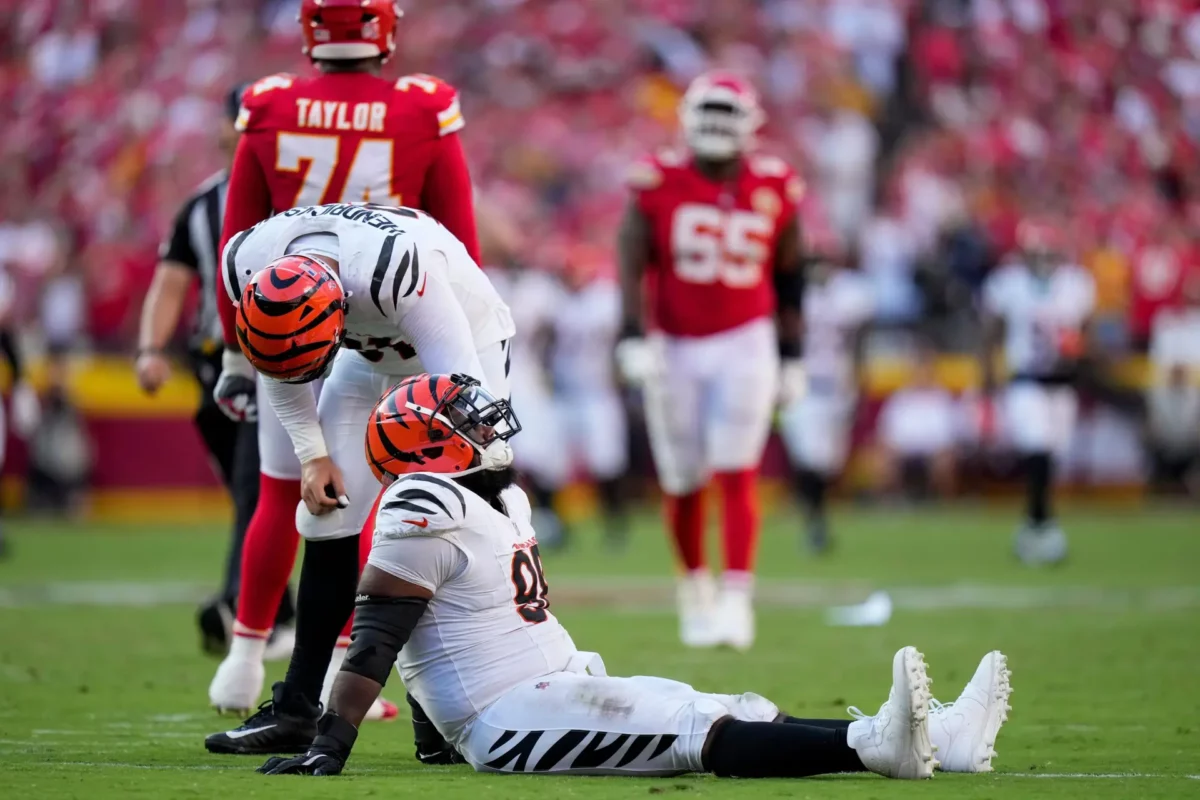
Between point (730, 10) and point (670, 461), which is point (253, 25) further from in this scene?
point (670, 461)

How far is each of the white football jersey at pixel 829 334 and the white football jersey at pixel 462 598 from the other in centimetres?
1083

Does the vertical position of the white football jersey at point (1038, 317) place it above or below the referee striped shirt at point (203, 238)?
below

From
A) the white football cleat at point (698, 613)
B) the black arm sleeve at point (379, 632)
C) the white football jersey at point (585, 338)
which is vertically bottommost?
the white football jersey at point (585, 338)

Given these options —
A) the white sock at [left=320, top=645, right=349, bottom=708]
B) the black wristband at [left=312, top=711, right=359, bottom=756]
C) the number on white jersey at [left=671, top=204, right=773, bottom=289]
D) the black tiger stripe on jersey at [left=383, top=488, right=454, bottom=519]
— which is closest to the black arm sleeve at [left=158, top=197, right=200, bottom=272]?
the white sock at [left=320, top=645, right=349, bottom=708]

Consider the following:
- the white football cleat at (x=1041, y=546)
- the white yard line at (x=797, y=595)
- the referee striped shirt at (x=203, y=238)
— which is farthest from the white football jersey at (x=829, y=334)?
the referee striped shirt at (x=203, y=238)

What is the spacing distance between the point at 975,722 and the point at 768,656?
2985 mm

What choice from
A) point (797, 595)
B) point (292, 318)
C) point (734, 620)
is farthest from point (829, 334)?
point (292, 318)

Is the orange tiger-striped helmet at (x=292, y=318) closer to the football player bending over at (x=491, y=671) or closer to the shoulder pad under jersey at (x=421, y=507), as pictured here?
the football player bending over at (x=491, y=671)

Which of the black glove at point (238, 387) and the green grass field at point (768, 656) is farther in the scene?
the black glove at point (238, 387)

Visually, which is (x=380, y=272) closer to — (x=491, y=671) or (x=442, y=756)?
(x=491, y=671)

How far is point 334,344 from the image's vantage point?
456cm

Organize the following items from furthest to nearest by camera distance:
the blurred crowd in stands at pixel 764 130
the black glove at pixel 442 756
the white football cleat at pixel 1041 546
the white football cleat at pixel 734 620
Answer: the blurred crowd in stands at pixel 764 130
the white football cleat at pixel 1041 546
the white football cleat at pixel 734 620
the black glove at pixel 442 756

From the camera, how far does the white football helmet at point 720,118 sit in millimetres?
8383

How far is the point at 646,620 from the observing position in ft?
29.7
